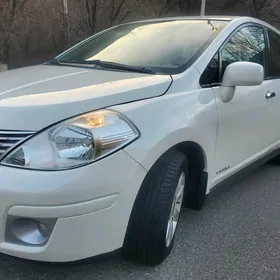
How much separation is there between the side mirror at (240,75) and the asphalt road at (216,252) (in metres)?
0.80

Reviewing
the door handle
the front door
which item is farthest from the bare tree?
the door handle

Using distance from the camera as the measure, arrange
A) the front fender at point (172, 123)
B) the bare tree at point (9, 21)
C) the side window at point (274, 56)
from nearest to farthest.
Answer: the front fender at point (172, 123) < the side window at point (274, 56) < the bare tree at point (9, 21)

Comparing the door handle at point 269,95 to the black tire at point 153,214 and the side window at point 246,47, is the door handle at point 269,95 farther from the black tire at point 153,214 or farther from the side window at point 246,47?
the black tire at point 153,214

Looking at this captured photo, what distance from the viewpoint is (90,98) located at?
7.39 feet

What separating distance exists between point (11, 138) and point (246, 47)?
2288 millimetres

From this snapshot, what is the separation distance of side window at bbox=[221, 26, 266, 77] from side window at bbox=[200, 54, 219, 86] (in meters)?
0.07

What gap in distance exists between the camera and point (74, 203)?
2008 mm

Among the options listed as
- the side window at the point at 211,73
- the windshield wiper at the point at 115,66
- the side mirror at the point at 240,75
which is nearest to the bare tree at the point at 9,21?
the windshield wiper at the point at 115,66

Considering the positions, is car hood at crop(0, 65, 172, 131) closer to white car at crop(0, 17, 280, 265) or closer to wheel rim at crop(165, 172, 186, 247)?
white car at crop(0, 17, 280, 265)

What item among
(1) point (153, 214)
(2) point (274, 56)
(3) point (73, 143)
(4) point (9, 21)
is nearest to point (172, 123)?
(1) point (153, 214)

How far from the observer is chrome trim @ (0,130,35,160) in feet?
6.75

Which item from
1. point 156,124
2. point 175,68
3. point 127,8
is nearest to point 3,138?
point 156,124

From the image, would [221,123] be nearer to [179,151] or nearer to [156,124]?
[179,151]

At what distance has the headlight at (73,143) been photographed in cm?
204
